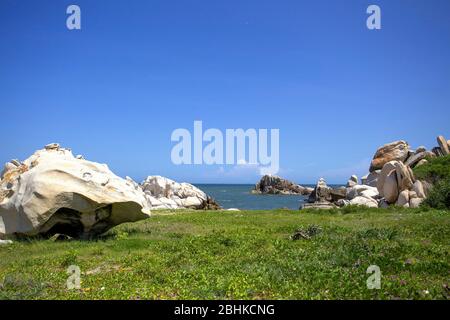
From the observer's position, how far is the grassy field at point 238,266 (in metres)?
11.8

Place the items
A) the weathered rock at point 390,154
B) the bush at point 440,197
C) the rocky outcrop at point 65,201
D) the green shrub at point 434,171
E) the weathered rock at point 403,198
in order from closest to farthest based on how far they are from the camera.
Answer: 1. the rocky outcrop at point 65,201
2. the bush at point 440,197
3. the weathered rock at point 403,198
4. the green shrub at point 434,171
5. the weathered rock at point 390,154

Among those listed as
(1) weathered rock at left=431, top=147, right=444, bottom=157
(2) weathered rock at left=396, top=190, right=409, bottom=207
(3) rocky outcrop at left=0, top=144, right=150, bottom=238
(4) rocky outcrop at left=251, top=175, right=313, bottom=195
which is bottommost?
(4) rocky outcrop at left=251, top=175, right=313, bottom=195

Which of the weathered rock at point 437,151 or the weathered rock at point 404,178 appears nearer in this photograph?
the weathered rock at point 404,178

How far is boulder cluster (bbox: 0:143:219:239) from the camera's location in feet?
74.2

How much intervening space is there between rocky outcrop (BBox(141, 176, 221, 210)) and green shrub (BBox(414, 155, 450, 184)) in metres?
37.2

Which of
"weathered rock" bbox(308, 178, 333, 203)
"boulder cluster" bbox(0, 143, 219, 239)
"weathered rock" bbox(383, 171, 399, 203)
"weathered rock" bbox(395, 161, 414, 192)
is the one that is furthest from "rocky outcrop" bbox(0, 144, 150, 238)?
"weathered rock" bbox(308, 178, 333, 203)

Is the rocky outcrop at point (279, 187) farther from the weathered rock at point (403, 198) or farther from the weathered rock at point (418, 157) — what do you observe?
the weathered rock at point (403, 198)

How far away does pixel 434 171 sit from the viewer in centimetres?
5325

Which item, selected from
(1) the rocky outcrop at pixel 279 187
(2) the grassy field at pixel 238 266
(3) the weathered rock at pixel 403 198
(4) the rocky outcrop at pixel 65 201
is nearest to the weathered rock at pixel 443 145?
(3) the weathered rock at pixel 403 198

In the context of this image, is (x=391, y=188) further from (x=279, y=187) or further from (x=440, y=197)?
(x=279, y=187)

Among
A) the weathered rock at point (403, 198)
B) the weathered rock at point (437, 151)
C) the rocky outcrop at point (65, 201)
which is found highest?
the weathered rock at point (437, 151)

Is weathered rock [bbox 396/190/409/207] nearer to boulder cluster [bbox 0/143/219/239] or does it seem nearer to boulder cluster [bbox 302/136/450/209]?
boulder cluster [bbox 302/136/450/209]

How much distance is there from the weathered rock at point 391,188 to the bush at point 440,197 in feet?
37.2
